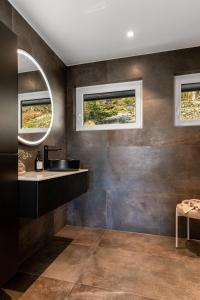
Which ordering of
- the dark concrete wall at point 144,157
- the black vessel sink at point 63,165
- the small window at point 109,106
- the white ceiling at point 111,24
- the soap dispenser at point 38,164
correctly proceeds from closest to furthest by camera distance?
the white ceiling at point 111,24, the soap dispenser at point 38,164, the black vessel sink at point 63,165, the dark concrete wall at point 144,157, the small window at point 109,106

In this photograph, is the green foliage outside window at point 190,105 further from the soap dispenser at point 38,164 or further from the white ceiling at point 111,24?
the soap dispenser at point 38,164

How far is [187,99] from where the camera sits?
8.70 feet

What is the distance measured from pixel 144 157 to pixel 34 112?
1.52 metres

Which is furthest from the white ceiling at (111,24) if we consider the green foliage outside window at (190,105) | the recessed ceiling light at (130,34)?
the green foliage outside window at (190,105)

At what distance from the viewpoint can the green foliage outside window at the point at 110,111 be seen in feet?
9.28

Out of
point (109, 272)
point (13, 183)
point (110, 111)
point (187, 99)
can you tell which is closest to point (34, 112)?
point (13, 183)

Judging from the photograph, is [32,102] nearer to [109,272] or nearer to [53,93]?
[53,93]

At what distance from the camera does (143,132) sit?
2697 mm

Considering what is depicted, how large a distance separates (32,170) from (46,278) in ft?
3.47

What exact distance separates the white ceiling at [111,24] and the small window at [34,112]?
72 cm

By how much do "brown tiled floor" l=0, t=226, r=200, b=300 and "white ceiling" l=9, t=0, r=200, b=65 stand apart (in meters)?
2.47

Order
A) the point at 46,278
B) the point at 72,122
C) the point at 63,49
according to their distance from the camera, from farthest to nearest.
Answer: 1. the point at 72,122
2. the point at 63,49
3. the point at 46,278

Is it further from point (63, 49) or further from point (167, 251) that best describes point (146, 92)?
→ point (167, 251)

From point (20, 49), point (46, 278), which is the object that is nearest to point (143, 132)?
point (20, 49)
